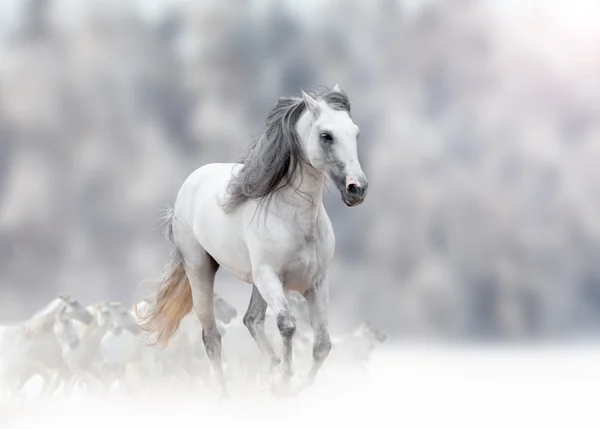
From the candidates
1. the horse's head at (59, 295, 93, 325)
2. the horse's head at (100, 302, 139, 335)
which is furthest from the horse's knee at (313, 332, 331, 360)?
the horse's head at (59, 295, 93, 325)

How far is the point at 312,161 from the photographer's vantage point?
4.53m

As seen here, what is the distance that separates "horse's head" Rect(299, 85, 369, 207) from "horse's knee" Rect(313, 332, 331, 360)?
0.82 metres

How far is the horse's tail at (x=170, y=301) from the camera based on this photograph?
5.66 metres

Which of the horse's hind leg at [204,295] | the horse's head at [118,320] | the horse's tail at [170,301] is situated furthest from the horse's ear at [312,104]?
the horse's head at [118,320]

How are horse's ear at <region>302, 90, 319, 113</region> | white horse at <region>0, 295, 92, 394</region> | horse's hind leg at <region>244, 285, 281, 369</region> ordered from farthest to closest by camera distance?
white horse at <region>0, 295, 92, 394</region>, horse's hind leg at <region>244, 285, 281, 369</region>, horse's ear at <region>302, 90, 319, 113</region>

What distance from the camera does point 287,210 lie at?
15.4 ft

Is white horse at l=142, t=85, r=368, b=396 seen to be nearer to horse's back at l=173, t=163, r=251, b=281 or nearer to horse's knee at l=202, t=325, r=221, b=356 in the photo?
horse's back at l=173, t=163, r=251, b=281

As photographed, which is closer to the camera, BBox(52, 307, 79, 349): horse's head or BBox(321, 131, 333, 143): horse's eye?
BBox(321, 131, 333, 143): horse's eye

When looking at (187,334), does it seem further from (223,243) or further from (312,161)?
(312,161)

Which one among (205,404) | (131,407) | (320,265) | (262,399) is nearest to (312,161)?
(320,265)

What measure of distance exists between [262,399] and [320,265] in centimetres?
82

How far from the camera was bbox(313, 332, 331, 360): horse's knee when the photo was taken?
186 inches

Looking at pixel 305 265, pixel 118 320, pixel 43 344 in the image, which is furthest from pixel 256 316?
pixel 43 344

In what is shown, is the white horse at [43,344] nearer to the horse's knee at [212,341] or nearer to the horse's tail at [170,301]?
the horse's tail at [170,301]
